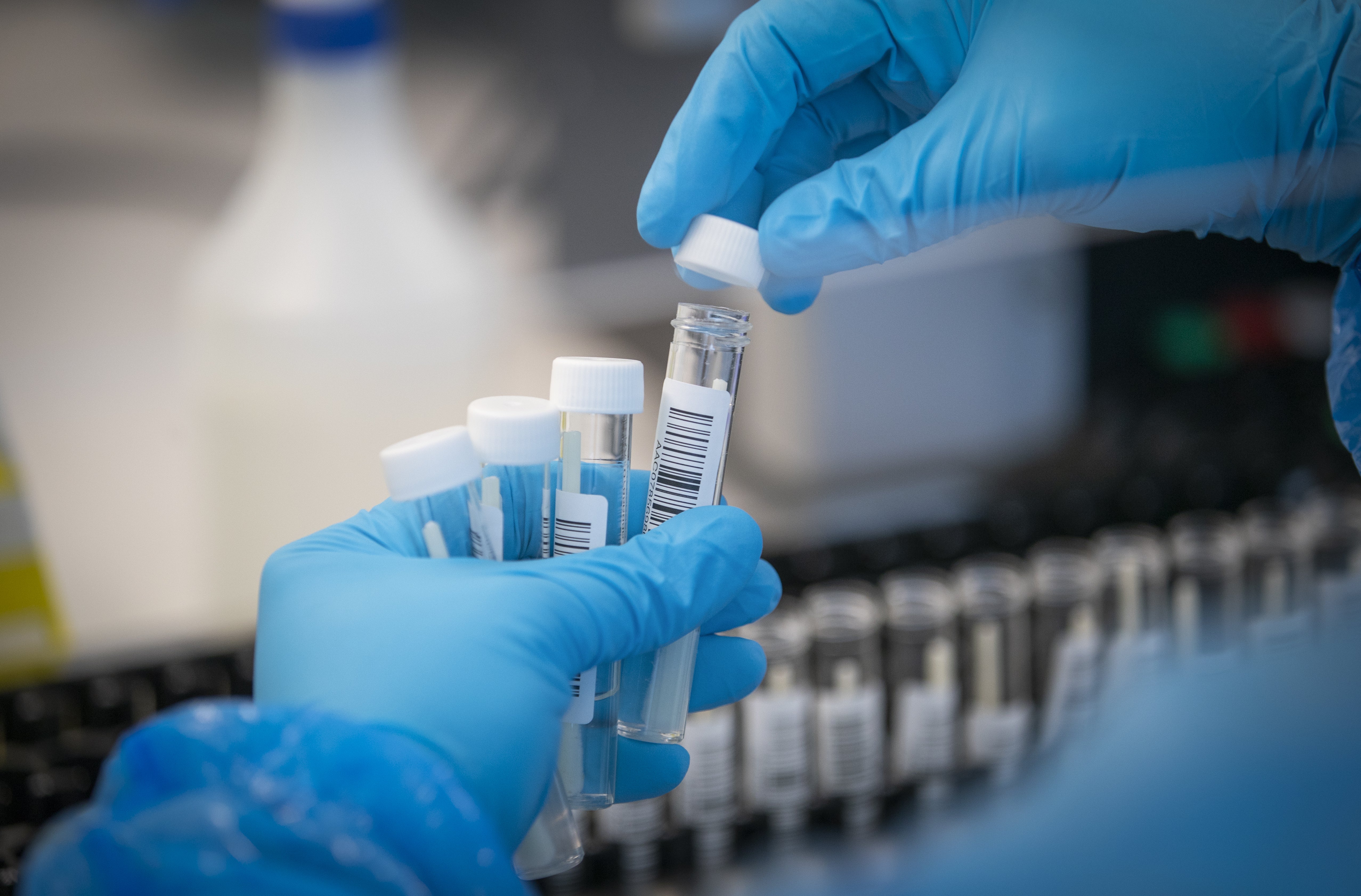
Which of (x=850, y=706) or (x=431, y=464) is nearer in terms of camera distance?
(x=431, y=464)

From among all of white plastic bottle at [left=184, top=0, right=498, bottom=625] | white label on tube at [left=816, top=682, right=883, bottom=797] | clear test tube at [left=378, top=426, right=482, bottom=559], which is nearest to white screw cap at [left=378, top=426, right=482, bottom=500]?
clear test tube at [left=378, top=426, right=482, bottom=559]

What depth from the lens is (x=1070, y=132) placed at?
0.74 m

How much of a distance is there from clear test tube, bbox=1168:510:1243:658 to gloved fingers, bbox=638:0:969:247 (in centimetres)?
76

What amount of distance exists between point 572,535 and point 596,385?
0.12 m

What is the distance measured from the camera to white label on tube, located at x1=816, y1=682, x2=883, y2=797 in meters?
1.09

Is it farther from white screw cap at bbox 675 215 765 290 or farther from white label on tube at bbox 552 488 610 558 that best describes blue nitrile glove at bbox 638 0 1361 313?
white label on tube at bbox 552 488 610 558

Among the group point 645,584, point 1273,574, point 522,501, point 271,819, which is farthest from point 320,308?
point 1273,574

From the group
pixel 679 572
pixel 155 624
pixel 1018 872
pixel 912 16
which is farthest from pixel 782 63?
pixel 155 624

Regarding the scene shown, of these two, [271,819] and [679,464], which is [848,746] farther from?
[271,819]

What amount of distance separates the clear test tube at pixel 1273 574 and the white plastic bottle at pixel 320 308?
1.13 meters

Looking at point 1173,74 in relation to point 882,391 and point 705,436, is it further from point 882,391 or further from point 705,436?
point 882,391

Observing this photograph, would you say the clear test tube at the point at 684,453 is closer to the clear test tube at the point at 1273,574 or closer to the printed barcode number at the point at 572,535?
the printed barcode number at the point at 572,535

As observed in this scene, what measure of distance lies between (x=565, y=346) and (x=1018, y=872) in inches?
55.2

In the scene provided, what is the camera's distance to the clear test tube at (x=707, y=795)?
3.45 feet
